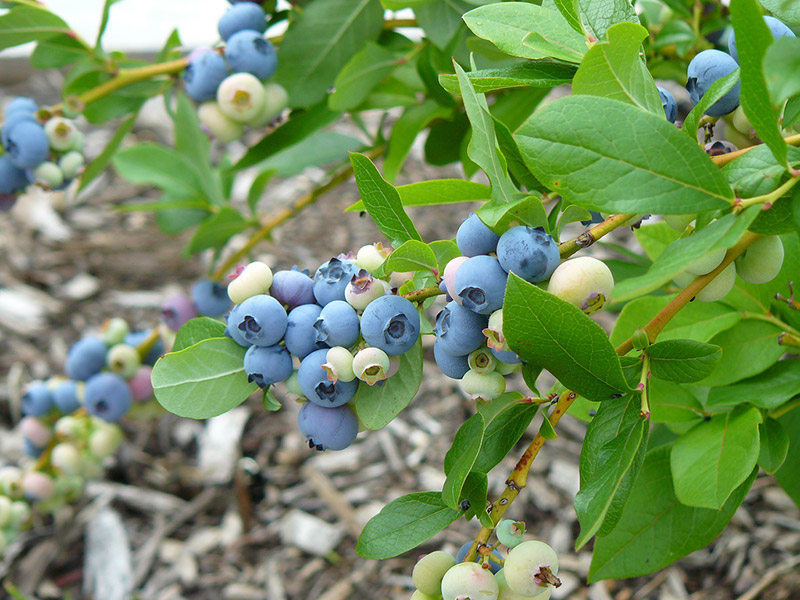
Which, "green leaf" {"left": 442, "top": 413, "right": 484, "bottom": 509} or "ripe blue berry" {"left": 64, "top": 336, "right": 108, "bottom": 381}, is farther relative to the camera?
"ripe blue berry" {"left": 64, "top": 336, "right": 108, "bottom": 381}

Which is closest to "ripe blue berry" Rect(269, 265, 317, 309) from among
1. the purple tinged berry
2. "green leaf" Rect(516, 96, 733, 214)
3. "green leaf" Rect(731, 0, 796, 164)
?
"green leaf" Rect(516, 96, 733, 214)

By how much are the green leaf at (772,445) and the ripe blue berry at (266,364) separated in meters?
0.46

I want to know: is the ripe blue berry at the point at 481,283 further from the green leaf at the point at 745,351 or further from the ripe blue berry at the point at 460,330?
the green leaf at the point at 745,351

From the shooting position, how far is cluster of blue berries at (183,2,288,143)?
3.15 ft

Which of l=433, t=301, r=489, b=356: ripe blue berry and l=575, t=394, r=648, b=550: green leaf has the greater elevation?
l=433, t=301, r=489, b=356: ripe blue berry

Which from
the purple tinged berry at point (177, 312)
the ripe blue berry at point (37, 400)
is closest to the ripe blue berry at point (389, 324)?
the purple tinged berry at point (177, 312)

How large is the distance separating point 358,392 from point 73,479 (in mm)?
1123

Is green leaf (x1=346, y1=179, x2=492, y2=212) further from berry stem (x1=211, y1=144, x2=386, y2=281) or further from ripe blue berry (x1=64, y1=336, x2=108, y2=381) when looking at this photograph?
ripe blue berry (x1=64, y1=336, x2=108, y2=381)

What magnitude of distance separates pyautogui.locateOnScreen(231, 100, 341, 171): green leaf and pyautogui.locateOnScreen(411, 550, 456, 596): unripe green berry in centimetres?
70

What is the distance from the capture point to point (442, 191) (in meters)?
0.63

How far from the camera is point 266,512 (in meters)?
1.63

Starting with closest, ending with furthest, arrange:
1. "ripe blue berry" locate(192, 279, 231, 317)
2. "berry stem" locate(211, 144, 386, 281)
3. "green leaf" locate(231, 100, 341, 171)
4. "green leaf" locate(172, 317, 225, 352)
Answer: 1. "green leaf" locate(172, 317, 225, 352)
2. "green leaf" locate(231, 100, 341, 171)
3. "berry stem" locate(211, 144, 386, 281)
4. "ripe blue berry" locate(192, 279, 231, 317)

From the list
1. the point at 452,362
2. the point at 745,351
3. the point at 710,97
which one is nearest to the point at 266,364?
the point at 452,362

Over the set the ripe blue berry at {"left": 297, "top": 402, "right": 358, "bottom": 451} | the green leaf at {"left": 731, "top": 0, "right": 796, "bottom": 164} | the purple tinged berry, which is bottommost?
the purple tinged berry
